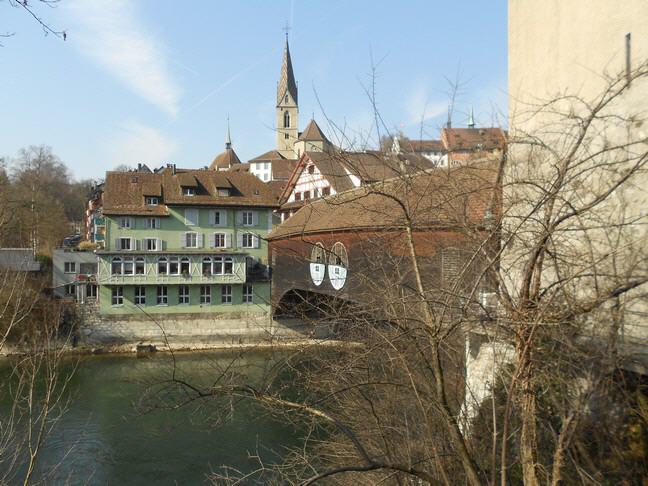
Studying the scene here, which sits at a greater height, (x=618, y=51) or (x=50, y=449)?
(x=618, y=51)

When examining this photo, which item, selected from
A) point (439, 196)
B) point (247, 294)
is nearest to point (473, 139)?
point (439, 196)

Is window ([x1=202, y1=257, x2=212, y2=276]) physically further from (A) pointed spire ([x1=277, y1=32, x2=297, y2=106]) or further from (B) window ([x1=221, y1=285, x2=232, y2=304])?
(A) pointed spire ([x1=277, y1=32, x2=297, y2=106])

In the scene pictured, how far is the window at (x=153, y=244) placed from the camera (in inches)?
990

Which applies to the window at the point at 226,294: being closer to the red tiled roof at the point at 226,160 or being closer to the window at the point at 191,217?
the window at the point at 191,217

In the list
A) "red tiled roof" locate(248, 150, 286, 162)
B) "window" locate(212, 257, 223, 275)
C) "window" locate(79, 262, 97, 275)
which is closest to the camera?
"window" locate(212, 257, 223, 275)

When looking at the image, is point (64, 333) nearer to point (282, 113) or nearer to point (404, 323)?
point (404, 323)

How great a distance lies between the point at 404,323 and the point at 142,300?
22.3 metres

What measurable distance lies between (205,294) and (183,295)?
3.05ft

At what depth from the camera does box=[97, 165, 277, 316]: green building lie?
24.3 metres

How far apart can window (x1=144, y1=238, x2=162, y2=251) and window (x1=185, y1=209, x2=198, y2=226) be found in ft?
4.98

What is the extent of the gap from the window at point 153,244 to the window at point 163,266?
0.76m

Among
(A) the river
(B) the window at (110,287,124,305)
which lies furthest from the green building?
(A) the river

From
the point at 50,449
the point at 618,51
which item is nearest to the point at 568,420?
the point at 618,51

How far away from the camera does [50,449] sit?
12.4 meters
